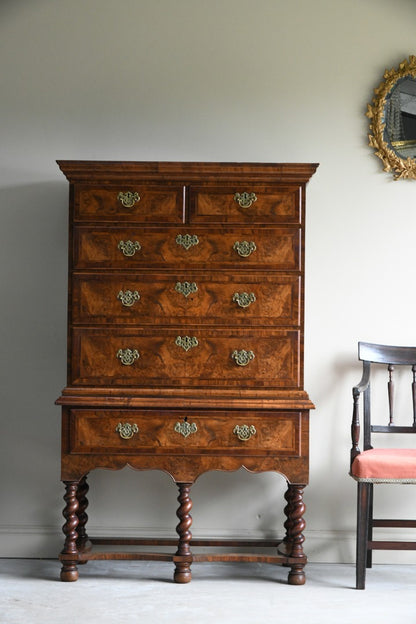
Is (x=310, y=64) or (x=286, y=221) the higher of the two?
(x=310, y=64)

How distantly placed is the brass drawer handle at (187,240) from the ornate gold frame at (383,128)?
1.20 meters

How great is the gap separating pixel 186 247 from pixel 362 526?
1.49 meters

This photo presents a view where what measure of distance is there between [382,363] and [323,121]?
1.34 m

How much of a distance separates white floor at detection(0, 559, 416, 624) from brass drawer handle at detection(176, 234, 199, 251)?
61.7 inches

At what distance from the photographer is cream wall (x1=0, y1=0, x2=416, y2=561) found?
12.9ft

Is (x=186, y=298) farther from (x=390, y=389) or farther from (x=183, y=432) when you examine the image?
(x=390, y=389)

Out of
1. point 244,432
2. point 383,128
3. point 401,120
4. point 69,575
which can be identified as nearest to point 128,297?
point 244,432

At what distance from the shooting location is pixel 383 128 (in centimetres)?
395

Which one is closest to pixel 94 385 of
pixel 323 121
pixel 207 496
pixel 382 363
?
pixel 207 496

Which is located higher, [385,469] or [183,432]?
[183,432]

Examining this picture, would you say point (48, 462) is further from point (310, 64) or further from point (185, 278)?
point (310, 64)

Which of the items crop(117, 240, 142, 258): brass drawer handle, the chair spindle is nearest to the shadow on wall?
crop(117, 240, 142, 258): brass drawer handle

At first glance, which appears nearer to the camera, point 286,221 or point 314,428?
point 286,221

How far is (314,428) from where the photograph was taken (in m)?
3.95
